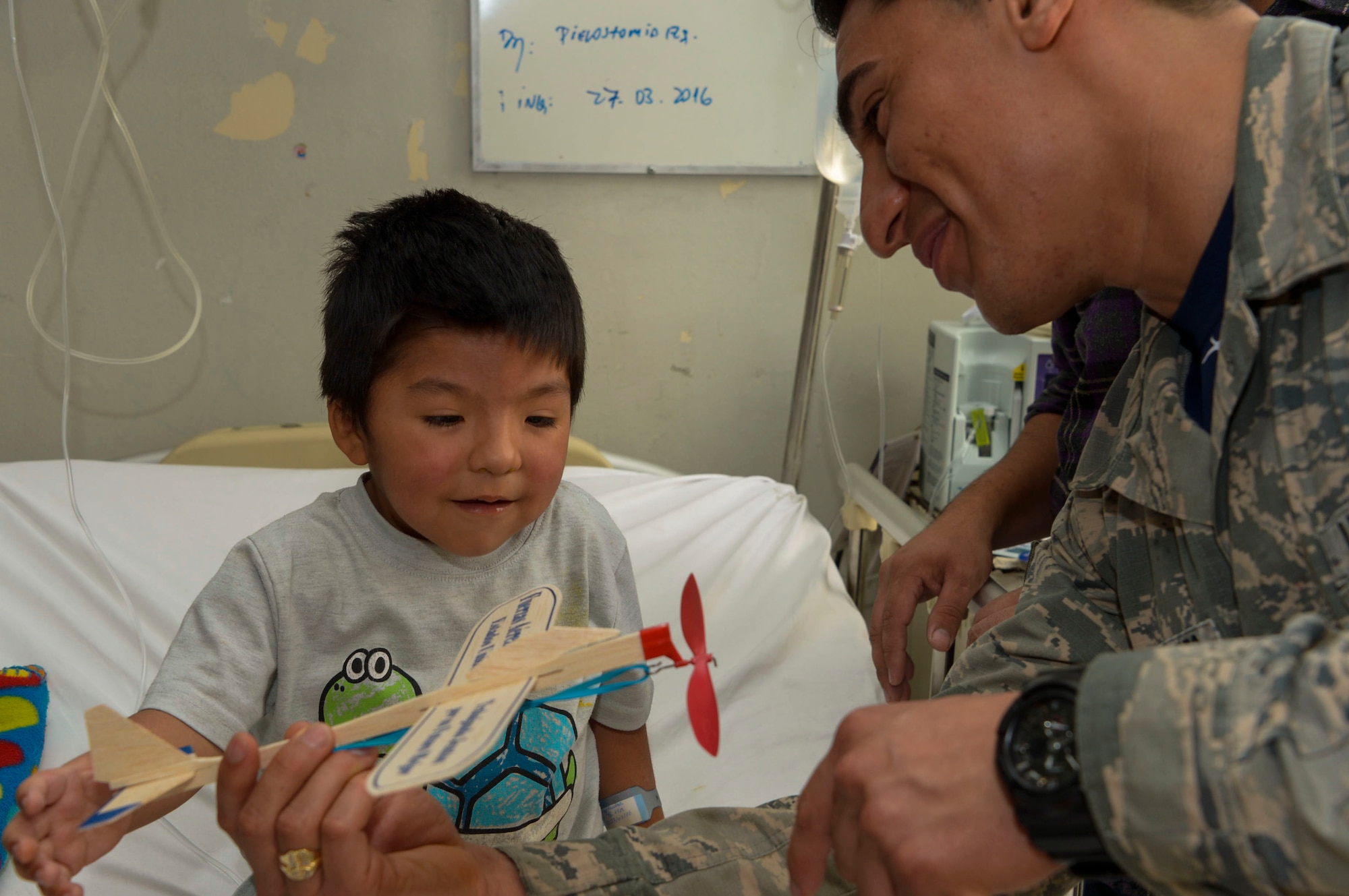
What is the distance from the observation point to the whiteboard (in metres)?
2.13

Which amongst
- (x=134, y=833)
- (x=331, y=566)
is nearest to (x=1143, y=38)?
(x=331, y=566)

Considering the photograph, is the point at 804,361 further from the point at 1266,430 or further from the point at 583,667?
the point at 583,667

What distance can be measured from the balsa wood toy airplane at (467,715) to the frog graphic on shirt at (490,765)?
29cm

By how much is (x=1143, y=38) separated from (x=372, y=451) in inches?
33.6

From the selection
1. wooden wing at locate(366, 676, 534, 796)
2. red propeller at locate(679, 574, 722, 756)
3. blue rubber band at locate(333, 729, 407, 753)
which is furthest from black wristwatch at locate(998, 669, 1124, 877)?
blue rubber band at locate(333, 729, 407, 753)

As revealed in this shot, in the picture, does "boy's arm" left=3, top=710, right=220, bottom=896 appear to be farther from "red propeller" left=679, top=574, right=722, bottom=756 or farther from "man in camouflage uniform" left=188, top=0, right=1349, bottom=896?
"red propeller" left=679, top=574, right=722, bottom=756

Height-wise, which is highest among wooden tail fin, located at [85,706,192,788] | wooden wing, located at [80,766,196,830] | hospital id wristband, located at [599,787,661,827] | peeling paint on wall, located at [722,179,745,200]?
peeling paint on wall, located at [722,179,745,200]

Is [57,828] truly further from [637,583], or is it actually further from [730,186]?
[730,186]

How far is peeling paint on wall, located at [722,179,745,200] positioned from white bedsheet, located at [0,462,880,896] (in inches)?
27.6

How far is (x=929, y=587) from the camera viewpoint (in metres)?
1.35

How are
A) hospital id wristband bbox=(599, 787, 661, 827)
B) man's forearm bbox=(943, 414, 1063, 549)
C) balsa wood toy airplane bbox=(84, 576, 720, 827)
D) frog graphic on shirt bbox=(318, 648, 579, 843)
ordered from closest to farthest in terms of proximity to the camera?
balsa wood toy airplane bbox=(84, 576, 720, 827)
frog graphic on shirt bbox=(318, 648, 579, 843)
hospital id wristband bbox=(599, 787, 661, 827)
man's forearm bbox=(943, 414, 1063, 549)

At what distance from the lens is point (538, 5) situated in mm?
2113

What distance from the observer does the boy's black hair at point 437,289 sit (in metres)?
1.02

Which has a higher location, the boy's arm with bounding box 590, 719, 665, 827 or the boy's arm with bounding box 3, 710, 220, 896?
the boy's arm with bounding box 3, 710, 220, 896
